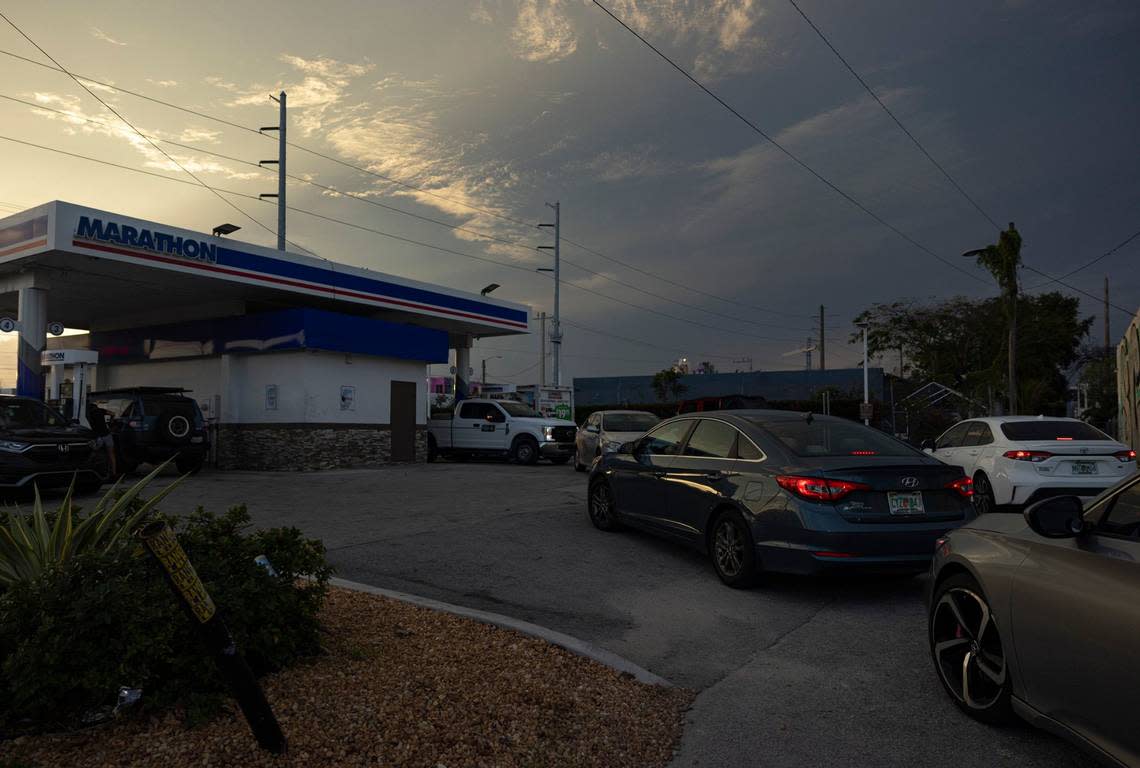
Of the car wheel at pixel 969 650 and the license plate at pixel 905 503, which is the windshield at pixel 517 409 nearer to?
the license plate at pixel 905 503

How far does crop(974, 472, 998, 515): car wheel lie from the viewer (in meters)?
11.7

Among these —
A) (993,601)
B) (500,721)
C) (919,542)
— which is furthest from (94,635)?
(919,542)

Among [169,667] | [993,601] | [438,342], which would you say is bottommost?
[169,667]

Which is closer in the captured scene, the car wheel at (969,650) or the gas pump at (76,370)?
the car wheel at (969,650)

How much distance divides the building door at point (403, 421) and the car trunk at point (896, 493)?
18.5 metres

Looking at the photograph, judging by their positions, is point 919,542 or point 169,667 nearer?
point 169,667

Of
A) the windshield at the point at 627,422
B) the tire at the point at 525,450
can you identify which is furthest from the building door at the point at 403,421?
the windshield at the point at 627,422

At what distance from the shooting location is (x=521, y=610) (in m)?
6.26

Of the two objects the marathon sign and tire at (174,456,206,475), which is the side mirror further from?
tire at (174,456,206,475)

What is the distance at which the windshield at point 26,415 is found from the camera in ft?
43.3

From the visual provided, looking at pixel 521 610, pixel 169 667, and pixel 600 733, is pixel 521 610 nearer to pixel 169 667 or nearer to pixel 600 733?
pixel 600 733

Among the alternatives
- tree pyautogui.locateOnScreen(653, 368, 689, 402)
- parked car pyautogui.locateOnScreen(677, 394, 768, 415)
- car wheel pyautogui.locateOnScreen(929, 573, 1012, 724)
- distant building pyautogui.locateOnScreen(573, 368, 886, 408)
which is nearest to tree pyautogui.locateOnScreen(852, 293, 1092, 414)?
distant building pyautogui.locateOnScreen(573, 368, 886, 408)

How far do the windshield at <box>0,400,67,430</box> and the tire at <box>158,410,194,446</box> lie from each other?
130 inches

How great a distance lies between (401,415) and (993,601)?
69.9 feet
